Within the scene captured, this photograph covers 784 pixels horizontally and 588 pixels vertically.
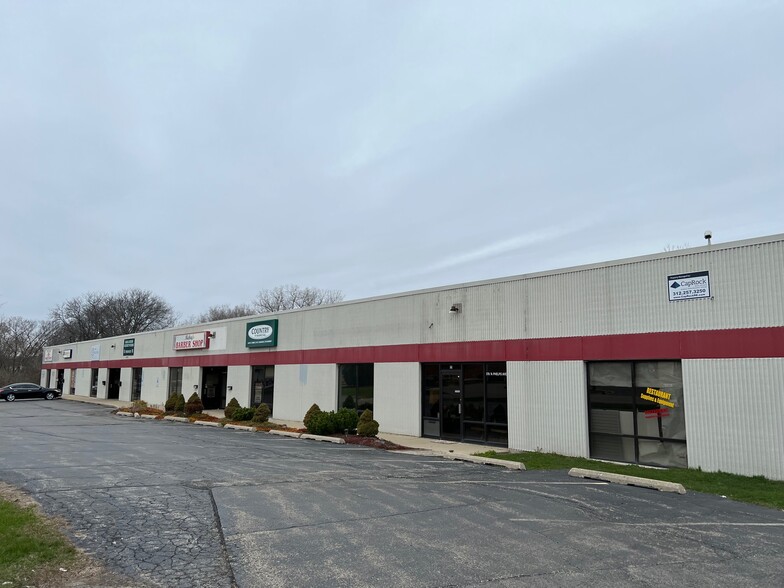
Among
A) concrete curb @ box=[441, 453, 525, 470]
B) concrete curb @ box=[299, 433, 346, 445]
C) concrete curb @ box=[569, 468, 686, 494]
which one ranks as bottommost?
concrete curb @ box=[299, 433, 346, 445]

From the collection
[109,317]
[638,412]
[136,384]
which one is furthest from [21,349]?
[638,412]

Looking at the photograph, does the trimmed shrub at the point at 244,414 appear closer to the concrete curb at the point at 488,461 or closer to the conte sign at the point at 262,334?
the conte sign at the point at 262,334

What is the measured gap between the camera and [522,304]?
17000 millimetres

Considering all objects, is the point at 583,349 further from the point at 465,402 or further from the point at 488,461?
the point at 465,402

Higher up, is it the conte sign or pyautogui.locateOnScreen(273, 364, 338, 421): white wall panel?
the conte sign

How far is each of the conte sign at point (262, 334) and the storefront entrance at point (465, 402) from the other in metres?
9.93

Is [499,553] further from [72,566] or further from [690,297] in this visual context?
[690,297]

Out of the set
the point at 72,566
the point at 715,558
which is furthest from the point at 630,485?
the point at 72,566

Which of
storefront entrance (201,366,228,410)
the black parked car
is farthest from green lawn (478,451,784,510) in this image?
the black parked car

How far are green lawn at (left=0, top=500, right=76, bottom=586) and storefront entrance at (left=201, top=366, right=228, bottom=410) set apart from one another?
27.0 meters

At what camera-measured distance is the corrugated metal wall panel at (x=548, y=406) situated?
600 inches

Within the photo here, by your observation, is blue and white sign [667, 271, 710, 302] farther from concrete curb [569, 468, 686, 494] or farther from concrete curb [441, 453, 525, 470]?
concrete curb [441, 453, 525, 470]

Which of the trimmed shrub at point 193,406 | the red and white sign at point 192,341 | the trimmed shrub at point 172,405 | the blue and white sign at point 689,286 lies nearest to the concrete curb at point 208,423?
the trimmed shrub at point 193,406

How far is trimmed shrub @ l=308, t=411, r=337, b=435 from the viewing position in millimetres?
19172
